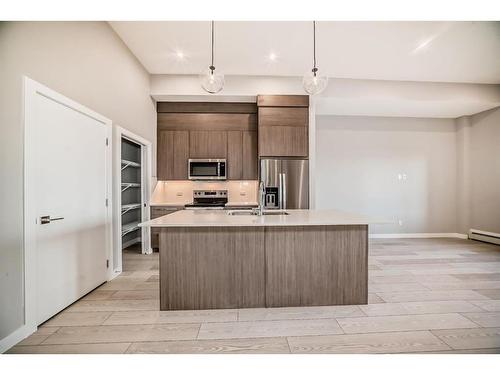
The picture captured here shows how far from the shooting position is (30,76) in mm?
1915

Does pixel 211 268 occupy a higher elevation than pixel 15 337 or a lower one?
higher

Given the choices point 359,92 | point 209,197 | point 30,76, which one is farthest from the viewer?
point 209,197

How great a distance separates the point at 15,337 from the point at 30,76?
6.18 feet

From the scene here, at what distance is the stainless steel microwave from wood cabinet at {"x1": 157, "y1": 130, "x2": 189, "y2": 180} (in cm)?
15

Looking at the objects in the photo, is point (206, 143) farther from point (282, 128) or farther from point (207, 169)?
point (282, 128)

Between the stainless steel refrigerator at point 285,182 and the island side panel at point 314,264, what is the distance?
200cm

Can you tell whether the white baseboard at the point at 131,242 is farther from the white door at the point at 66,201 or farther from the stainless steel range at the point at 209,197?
the white door at the point at 66,201

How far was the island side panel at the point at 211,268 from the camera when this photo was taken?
2289 mm

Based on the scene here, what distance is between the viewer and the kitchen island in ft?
7.54

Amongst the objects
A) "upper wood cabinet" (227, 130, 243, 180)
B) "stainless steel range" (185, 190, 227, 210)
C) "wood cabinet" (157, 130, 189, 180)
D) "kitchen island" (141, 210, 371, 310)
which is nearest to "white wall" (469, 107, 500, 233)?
"kitchen island" (141, 210, 371, 310)

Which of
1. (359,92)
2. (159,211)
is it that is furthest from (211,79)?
Result: (359,92)
